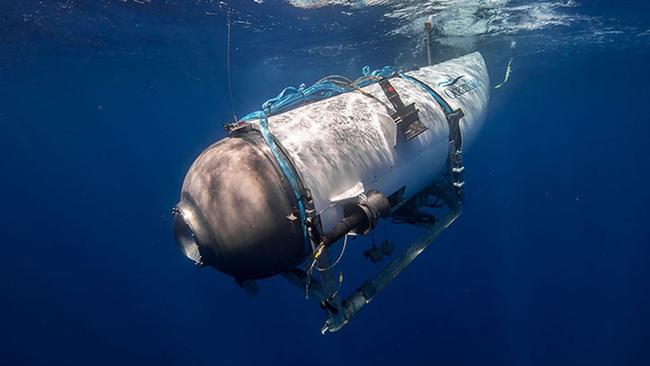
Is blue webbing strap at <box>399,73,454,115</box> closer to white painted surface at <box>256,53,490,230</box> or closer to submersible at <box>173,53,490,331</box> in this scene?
white painted surface at <box>256,53,490,230</box>

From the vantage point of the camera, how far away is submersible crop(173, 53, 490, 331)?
10.0 ft

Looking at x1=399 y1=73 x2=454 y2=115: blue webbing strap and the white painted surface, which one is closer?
the white painted surface

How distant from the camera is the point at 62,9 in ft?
37.1

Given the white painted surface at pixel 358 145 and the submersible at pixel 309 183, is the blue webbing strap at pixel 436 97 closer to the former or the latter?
the white painted surface at pixel 358 145

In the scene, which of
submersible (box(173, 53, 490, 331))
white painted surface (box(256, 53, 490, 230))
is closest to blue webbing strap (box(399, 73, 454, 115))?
white painted surface (box(256, 53, 490, 230))

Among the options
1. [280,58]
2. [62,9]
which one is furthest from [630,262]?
[62,9]

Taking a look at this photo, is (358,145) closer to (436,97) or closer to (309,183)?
(309,183)

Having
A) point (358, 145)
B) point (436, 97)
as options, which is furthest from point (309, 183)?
point (436, 97)

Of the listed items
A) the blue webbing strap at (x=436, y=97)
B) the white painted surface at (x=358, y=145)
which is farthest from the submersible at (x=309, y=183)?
the blue webbing strap at (x=436, y=97)

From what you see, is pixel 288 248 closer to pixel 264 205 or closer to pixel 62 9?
pixel 264 205

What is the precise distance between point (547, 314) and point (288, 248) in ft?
65.1

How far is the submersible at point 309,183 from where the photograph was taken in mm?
3049

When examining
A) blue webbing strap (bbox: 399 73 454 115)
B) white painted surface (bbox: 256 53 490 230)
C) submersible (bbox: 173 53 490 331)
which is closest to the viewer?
submersible (bbox: 173 53 490 331)

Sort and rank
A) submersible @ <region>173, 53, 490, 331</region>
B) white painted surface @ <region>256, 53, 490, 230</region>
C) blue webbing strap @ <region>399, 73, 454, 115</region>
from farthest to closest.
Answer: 1. blue webbing strap @ <region>399, 73, 454, 115</region>
2. white painted surface @ <region>256, 53, 490, 230</region>
3. submersible @ <region>173, 53, 490, 331</region>
